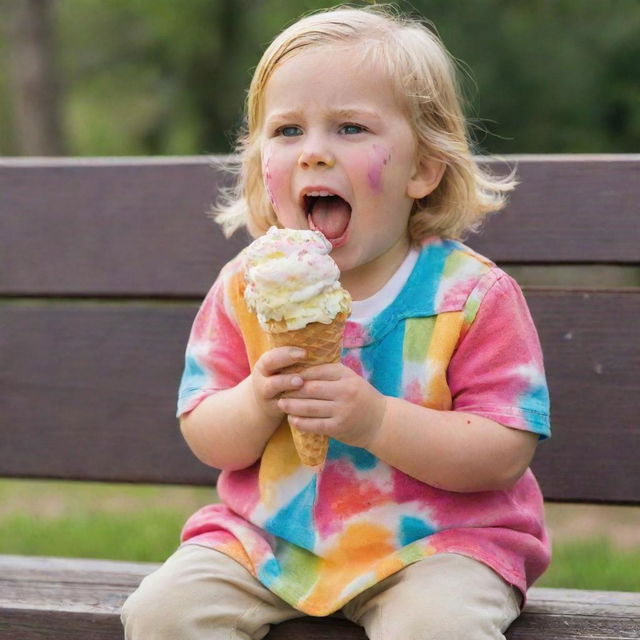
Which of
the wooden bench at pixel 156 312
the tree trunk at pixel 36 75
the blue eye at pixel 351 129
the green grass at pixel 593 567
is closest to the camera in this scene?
the blue eye at pixel 351 129

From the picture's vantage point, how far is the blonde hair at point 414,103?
2070 millimetres

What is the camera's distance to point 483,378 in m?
2.03

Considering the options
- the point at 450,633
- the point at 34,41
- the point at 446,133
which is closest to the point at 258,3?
the point at 34,41

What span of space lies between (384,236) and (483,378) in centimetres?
32

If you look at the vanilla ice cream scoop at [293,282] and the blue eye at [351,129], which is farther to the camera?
the blue eye at [351,129]

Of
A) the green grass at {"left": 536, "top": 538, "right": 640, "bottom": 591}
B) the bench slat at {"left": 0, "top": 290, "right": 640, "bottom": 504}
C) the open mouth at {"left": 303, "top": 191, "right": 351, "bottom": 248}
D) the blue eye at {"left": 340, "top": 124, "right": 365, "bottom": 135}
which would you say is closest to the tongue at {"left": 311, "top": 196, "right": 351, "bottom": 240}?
the open mouth at {"left": 303, "top": 191, "right": 351, "bottom": 248}

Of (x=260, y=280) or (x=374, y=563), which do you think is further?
(x=374, y=563)

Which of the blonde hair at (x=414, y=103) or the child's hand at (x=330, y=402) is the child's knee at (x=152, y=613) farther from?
the blonde hair at (x=414, y=103)

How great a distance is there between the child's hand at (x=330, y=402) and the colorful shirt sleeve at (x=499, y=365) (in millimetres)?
219

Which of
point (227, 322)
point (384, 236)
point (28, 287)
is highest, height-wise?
point (384, 236)

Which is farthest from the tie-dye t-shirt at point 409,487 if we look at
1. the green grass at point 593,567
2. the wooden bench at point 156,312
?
the green grass at point 593,567

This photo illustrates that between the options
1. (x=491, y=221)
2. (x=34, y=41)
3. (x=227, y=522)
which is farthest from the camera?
(x=34, y=41)

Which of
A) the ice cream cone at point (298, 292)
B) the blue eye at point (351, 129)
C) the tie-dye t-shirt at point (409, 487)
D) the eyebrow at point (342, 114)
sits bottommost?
the tie-dye t-shirt at point (409, 487)

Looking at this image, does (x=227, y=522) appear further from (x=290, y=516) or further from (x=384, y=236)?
(x=384, y=236)
